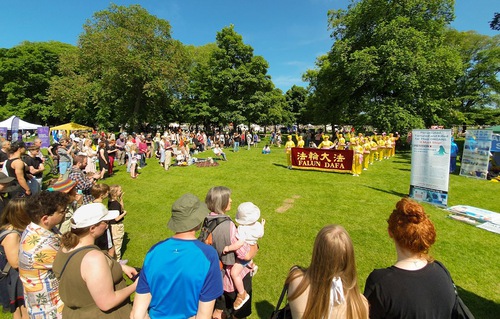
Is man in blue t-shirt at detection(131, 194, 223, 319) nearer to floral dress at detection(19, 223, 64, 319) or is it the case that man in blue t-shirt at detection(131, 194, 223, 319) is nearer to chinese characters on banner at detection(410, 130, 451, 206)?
floral dress at detection(19, 223, 64, 319)

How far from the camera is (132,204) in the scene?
8.79m

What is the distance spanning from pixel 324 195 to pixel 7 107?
186 feet

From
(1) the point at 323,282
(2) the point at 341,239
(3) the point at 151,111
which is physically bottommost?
(1) the point at 323,282

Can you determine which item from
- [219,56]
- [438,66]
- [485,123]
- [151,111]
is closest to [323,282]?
[438,66]

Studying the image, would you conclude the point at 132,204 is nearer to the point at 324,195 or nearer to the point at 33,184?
the point at 33,184

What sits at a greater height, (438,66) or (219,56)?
(219,56)

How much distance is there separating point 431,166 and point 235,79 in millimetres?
27572

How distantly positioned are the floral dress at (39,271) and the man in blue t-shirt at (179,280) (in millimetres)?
1280

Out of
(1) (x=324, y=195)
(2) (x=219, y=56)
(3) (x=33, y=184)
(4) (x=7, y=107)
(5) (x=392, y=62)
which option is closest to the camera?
(3) (x=33, y=184)

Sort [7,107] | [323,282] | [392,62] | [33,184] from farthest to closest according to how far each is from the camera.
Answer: [7,107] → [392,62] → [33,184] → [323,282]

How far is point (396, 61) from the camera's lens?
2055 cm

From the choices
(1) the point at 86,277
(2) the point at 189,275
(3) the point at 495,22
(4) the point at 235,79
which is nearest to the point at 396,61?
(3) the point at 495,22

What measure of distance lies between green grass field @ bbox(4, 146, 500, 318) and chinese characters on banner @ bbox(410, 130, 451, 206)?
0.53m

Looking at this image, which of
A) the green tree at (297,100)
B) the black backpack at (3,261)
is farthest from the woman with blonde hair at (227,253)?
the green tree at (297,100)
